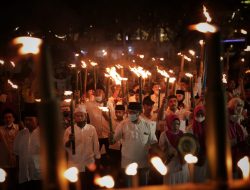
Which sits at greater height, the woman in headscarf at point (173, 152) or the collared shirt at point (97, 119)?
the collared shirt at point (97, 119)

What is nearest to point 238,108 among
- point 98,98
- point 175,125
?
point 175,125

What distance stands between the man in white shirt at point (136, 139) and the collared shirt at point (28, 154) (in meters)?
1.30

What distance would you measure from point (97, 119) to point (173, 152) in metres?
3.21

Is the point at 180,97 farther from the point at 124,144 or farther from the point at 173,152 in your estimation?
Result: the point at 173,152

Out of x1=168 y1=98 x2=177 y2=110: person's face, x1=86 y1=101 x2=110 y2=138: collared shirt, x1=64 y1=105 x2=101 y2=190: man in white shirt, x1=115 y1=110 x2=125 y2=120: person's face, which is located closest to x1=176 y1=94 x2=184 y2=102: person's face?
x1=168 y1=98 x2=177 y2=110: person's face

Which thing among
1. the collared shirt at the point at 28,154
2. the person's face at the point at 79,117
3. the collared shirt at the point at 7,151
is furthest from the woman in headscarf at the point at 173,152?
the collared shirt at the point at 7,151

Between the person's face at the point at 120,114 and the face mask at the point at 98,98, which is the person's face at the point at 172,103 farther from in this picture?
the face mask at the point at 98,98

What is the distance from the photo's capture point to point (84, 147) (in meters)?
7.45

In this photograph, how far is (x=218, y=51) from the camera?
137 centimetres

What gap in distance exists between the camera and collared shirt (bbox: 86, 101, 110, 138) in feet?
32.1

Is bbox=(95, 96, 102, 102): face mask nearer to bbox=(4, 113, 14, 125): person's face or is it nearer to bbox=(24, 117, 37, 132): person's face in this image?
bbox=(4, 113, 14, 125): person's face

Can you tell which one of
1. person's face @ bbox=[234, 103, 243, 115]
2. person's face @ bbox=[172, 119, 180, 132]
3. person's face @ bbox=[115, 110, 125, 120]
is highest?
person's face @ bbox=[115, 110, 125, 120]

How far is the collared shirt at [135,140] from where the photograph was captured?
24.4 ft

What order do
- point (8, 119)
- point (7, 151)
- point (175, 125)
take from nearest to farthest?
1. point (175, 125)
2. point (7, 151)
3. point (8, 119)
